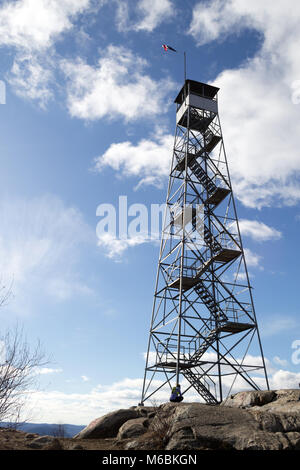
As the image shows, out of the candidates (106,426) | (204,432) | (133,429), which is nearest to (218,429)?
(204,432)

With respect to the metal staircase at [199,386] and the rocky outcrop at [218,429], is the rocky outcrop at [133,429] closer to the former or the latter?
the rocky outcrop at [218,429]

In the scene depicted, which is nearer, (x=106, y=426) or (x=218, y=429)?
(x=218, y=429)

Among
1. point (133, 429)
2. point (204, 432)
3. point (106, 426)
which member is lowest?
point (106, 426)

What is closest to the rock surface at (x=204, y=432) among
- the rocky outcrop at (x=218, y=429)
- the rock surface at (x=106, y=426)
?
the rocky outcrop at (x=218, y=429)

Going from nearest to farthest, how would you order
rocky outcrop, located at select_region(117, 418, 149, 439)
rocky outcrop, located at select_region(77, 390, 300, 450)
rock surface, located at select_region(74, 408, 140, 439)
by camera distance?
rocky outcrop, located at select_region(77, 390, 300, 450)
rocky outcrop, located at select_region(117, 418, 149, 439)
rock surface, located at select_region(74, 408, 140, 439)

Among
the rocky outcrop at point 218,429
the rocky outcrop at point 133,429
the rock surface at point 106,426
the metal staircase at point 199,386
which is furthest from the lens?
the metal staircase at point 199,386

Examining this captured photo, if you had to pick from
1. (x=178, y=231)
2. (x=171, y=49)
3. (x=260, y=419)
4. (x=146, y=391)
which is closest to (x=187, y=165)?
(x=178, y=231)

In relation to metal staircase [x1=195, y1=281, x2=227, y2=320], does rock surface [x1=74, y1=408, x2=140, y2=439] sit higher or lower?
lower

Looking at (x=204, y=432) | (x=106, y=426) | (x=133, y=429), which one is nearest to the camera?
(x=204, y=432)

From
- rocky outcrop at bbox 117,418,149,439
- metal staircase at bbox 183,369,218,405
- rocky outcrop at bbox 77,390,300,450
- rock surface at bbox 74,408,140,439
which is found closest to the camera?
rocky outcrop at bbox 77,390,300,450

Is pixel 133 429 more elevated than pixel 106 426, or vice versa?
pixel 133 429

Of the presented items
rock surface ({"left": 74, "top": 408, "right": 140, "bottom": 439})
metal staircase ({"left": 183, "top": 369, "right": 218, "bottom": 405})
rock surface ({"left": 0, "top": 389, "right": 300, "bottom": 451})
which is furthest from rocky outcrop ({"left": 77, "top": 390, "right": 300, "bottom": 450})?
metal staircase ({"left": 183, "top": 369, "right": 218, "bottom": 405})

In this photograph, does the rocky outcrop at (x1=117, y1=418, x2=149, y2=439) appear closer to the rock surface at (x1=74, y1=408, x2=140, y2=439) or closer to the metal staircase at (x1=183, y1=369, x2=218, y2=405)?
the rock surface at (x1=74, y1=408, x2=140, y2=439)

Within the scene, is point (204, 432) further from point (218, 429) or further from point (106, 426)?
point (106, 426)
